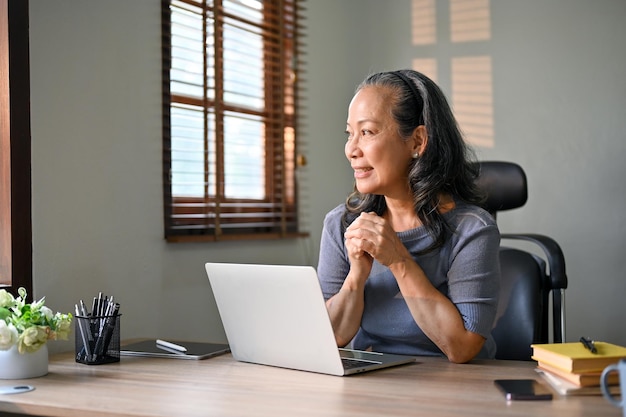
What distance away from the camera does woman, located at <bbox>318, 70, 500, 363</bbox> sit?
198cm

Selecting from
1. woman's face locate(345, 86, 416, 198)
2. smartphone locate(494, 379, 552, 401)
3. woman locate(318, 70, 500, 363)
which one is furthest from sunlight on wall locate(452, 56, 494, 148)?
smartphone locate(494, 379, 552, 401)

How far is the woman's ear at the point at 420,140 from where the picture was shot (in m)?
2.12

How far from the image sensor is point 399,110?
2.11 meters

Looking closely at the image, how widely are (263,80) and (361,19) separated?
2.44 ft

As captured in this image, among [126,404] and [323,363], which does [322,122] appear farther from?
[126,404]

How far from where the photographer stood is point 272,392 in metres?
1.57

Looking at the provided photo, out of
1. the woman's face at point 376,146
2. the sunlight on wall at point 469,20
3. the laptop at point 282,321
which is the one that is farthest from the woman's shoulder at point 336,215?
the sunlight on wall at point 469,20

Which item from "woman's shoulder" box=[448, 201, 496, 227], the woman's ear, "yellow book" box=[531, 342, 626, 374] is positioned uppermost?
the woman's ear

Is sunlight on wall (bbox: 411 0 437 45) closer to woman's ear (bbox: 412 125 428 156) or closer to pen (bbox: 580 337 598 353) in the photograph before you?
woman's ear (bbox: 412 125 428 156)

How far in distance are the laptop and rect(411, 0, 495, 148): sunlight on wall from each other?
1923 millimetres

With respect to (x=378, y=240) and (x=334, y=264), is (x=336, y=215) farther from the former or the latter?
(x=378, y=240)

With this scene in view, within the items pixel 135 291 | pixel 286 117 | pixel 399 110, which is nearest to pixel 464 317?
pixel 399 110

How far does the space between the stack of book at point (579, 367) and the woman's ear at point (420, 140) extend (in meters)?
0.66

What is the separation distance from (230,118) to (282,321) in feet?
4.93
